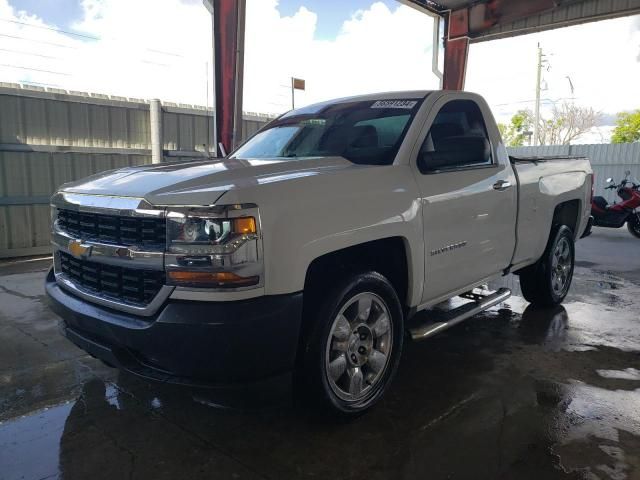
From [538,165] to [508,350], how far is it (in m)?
1.72

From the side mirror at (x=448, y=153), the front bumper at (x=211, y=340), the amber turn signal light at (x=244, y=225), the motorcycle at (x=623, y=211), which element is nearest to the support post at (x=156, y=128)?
the side mirror at (x=448, y=153)

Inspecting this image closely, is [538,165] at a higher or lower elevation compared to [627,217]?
higher

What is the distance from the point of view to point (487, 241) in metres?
3.88

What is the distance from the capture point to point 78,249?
111 inches

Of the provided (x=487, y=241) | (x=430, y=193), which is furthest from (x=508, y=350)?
(x=430, y=193)

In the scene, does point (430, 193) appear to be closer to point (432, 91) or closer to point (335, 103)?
point (432, 91)

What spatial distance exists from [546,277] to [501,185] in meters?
1.61

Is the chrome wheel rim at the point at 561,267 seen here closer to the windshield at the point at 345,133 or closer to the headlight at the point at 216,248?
the windshield at the point at 345,133

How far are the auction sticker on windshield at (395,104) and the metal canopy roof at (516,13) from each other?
32.6 feet

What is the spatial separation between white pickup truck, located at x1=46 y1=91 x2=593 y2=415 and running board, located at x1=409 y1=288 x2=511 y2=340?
20 millimetres

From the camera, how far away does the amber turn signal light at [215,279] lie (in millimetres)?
2318

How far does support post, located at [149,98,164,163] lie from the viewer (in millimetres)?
10109

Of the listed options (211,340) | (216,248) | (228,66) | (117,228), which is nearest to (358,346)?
(211,340)

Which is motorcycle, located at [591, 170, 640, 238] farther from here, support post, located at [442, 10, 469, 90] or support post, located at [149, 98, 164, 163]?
support post, located at [149, 98, 164, 163]
